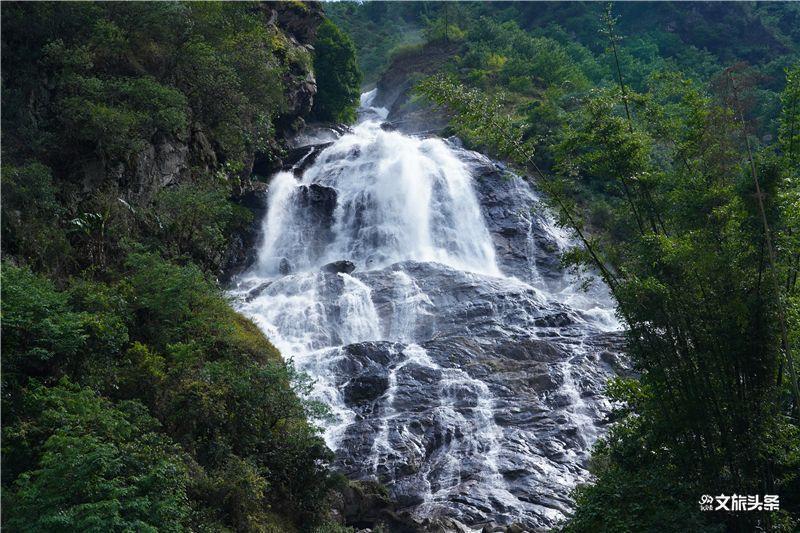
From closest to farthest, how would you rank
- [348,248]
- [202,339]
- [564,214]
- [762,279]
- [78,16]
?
[762,279] < [564,214] < [202,339] < [78,16] < [348,248]

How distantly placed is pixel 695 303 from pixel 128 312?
8.91 m

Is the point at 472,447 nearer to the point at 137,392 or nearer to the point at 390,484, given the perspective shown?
the point at 390,484

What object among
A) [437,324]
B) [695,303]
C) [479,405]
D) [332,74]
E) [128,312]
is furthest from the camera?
[332,74]

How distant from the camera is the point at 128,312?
12.6m

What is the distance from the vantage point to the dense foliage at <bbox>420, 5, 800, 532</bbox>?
854cm

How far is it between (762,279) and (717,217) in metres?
1.23

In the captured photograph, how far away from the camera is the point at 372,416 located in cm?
1599

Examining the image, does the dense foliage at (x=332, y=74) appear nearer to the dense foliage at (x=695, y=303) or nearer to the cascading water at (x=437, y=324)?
the cascading water at (x=437, y=324)

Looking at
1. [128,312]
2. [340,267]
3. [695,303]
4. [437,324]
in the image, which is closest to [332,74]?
[340,267]

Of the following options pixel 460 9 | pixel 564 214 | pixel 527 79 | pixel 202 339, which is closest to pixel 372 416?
pixel 202 339

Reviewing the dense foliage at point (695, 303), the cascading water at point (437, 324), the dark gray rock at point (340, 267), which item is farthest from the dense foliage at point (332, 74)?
the dense foliage at point (695, 303)

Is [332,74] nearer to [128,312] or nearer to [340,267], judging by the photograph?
[340,267]

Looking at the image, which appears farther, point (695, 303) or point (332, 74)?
point (332, 74)

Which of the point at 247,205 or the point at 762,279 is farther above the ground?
the point at 247,205
